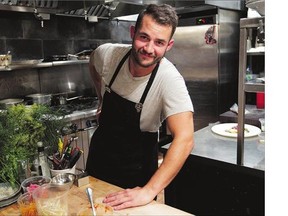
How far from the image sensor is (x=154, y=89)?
1.65m

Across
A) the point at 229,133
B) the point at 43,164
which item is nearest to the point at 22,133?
the point at 43,164

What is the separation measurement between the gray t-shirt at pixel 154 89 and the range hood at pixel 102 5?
1564 mm

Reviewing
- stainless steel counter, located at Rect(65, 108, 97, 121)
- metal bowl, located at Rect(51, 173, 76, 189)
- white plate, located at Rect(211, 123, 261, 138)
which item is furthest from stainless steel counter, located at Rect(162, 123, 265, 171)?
stainless steel counter, located at Rect(65, 108, 97, 121)

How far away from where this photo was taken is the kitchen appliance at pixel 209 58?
3996mm

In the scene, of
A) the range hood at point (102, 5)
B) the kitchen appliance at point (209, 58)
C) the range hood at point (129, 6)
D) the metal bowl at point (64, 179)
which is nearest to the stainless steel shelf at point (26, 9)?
the range hood at point (102, 5)

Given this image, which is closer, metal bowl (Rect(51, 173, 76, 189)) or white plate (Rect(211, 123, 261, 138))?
metal bowl (Rect(51, 173, 76, 189))

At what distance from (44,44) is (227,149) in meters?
2.85

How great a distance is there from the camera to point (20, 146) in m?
1.23

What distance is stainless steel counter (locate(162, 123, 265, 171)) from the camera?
1660 millimetres

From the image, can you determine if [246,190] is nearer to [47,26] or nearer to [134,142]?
[134,142]

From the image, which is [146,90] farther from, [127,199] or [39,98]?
[39,98]

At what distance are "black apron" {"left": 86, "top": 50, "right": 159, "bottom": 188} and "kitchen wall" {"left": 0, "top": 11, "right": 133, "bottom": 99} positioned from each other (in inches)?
83.7

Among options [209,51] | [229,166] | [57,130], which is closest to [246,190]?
[229,166]

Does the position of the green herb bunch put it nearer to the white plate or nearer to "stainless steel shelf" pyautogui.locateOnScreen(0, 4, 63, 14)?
the white plate
